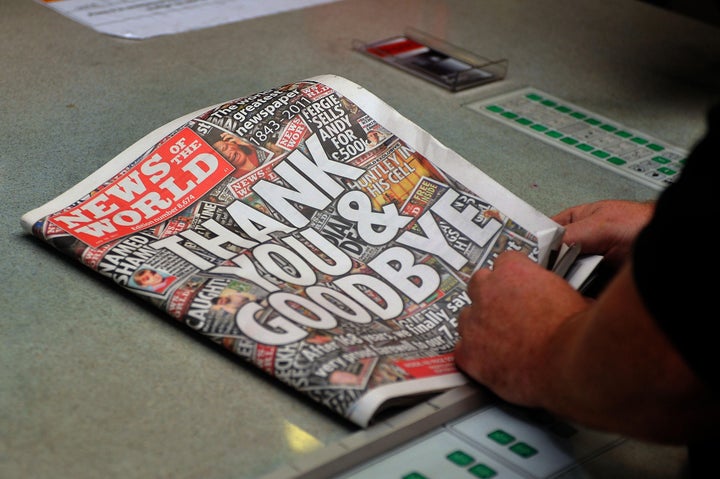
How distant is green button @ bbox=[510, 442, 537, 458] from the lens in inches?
23.4

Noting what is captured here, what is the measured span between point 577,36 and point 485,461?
1050 millimetres

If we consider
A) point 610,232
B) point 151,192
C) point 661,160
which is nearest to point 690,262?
point 610,232

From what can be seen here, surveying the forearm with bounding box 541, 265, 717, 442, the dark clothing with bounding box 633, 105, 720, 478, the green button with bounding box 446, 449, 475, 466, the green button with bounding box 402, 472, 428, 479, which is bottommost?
the green button with bounding box 402, 472, 428, 479

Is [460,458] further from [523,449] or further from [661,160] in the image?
[661,160]

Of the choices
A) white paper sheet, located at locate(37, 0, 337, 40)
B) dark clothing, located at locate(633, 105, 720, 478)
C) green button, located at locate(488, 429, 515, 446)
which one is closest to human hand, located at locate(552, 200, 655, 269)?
green button, located at locate(488, 429, 515, 446)

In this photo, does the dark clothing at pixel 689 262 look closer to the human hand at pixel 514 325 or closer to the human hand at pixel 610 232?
the human hand at pixel 514 325

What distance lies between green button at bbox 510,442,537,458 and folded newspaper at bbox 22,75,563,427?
0.21ft

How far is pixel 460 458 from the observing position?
22.9 inches

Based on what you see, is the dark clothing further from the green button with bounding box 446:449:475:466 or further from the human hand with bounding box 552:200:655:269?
the human hand with bounding box 552:200:655:269

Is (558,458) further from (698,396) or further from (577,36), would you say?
(577,36)

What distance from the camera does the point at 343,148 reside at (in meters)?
0.84

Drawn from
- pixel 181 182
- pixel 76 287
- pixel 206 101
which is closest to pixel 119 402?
pixel 76 287

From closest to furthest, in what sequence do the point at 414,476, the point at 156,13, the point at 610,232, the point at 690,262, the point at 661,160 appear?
the point at 690,262
the point at 414,476
the point at 610,232
the point at 661,160
the point at 156,13

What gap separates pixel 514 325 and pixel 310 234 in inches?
8.7
